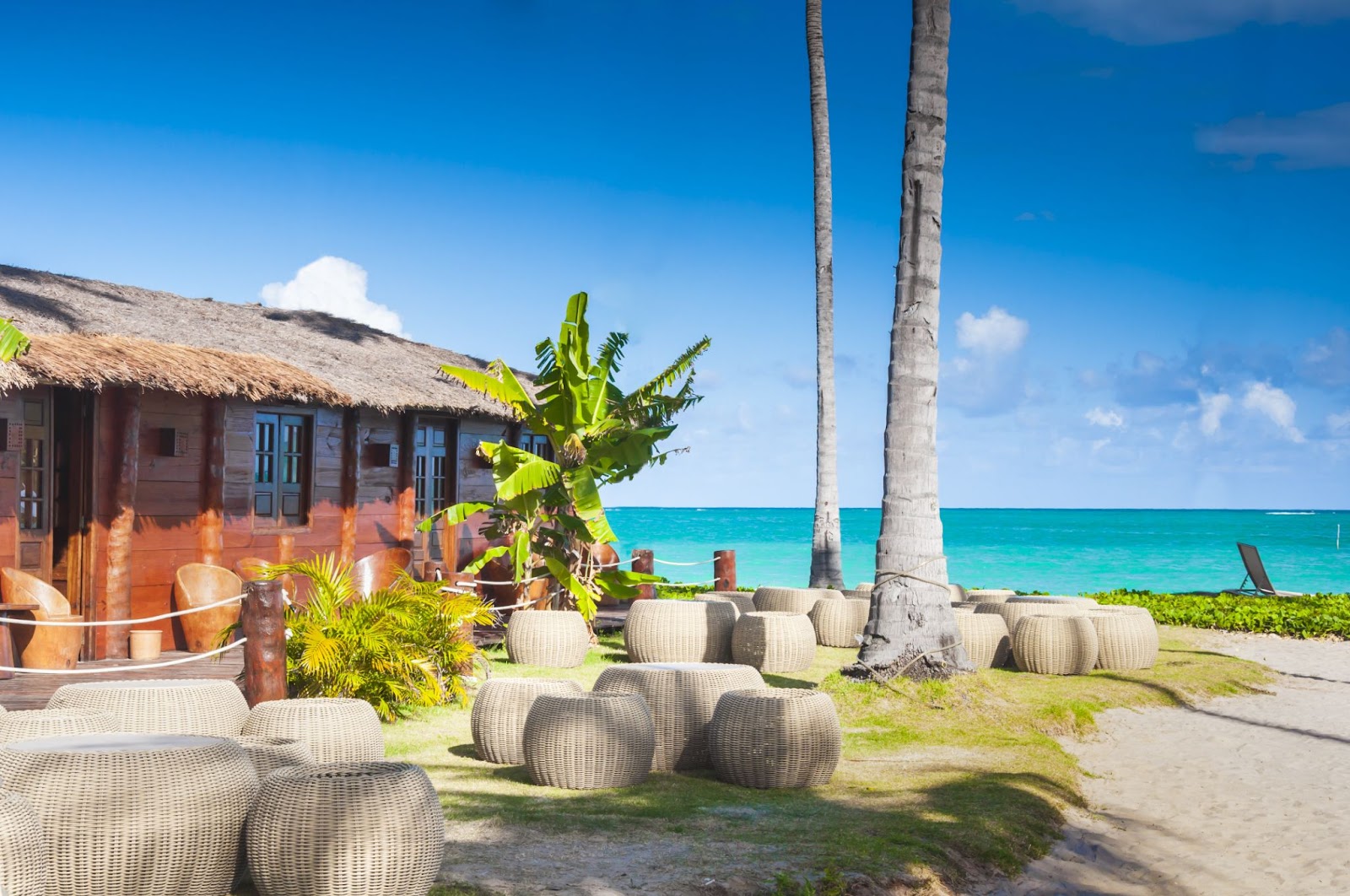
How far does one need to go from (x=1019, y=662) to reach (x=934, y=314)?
4.04 metres

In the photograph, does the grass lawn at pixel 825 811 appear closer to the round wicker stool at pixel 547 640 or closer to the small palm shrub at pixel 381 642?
the small palm shrub at pixel 381 642

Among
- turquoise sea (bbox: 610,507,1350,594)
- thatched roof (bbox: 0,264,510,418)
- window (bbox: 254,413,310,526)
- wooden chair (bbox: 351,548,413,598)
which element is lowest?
turquoise sea (bbox: 610,507,1350,594)

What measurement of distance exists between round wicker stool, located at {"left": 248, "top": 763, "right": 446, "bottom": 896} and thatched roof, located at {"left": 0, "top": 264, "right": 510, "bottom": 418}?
6328 millimetres

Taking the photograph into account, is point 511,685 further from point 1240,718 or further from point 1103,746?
point 1240,718

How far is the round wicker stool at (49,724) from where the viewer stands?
582 centimetres

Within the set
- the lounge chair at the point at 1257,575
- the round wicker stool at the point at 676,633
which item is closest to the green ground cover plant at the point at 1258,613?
the lounge chair at the point at 1257,575

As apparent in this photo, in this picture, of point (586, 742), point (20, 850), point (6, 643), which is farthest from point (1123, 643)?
point (20, 850)

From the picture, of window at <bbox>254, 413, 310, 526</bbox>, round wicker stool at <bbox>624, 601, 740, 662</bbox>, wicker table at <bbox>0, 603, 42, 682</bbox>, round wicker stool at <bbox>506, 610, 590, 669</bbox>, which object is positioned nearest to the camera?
wicker table at <bbox>0, 603, 42, 682</bbox>

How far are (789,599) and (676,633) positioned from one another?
2.98 metres

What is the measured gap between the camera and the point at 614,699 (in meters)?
7.12

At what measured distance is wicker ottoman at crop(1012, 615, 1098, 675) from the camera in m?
12.2

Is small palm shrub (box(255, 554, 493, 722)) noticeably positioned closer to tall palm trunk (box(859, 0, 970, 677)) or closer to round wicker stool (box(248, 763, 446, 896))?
tall palm trunk (box(859, 0, 970, 677))

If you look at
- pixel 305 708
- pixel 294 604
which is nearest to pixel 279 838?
pixel 305 708

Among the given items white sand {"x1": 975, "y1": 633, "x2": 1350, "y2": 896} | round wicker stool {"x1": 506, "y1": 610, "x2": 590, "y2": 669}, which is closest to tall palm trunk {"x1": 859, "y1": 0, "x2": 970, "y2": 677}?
white sand {"x1": 975, "y1": 633, "x2": 1350, "y2": 896}
